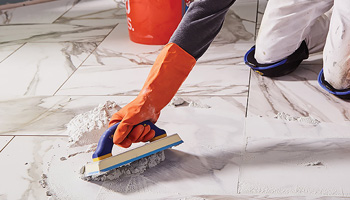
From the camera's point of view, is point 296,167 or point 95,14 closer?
point 296,167

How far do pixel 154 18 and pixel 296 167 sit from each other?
1242 millimetres

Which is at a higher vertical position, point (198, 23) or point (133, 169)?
point (198, 23)

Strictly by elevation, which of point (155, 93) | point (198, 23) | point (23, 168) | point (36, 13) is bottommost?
point (36, 13)

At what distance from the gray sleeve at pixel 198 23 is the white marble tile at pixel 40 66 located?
81cm

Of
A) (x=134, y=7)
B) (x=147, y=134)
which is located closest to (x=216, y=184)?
(x=147, y=134)

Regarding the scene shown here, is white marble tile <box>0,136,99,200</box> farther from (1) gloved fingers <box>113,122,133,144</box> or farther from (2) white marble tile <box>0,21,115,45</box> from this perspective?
(2) white marble tile <box>0,21,115,45</box>

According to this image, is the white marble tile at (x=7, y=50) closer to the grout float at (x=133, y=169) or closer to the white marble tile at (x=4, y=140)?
the white marble tile at (x=4, y=140)

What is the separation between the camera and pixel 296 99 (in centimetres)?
168

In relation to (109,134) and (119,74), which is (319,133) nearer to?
(109,134)

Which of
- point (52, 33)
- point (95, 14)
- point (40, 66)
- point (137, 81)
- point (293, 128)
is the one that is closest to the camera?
point (293, 128)

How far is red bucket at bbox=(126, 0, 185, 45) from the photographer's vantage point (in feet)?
7.30

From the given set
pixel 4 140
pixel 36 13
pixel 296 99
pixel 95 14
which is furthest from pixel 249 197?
pixel 36 13

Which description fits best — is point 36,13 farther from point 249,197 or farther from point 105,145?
point 249,197

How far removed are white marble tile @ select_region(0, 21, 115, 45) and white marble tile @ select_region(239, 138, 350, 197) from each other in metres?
1.39
